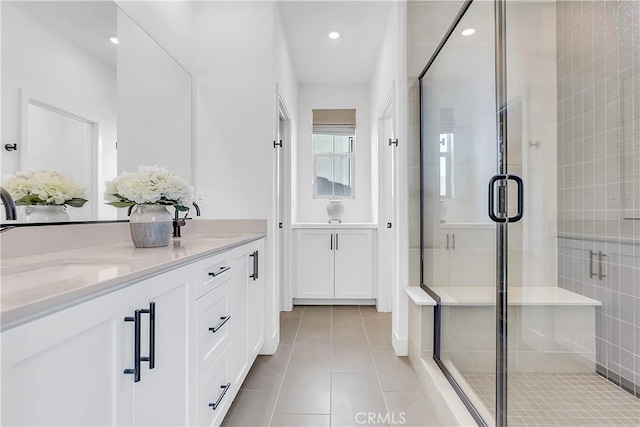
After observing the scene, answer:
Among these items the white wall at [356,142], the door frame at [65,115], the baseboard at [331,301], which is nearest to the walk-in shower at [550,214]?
the door frame at [65,115]

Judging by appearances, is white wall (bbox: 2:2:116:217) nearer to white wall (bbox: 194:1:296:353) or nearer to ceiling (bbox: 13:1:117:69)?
ceiling (bbox: 13:1:117:69)

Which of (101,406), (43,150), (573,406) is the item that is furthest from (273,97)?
(573,406)

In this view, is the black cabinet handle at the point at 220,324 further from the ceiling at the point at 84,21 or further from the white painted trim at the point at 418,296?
the ceiling at the point at 84,21

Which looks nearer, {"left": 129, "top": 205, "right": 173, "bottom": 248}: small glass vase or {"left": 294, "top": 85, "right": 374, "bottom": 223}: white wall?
{"left": 129, "top": 205, "right": 173, "bottom": 248}: small glass vase

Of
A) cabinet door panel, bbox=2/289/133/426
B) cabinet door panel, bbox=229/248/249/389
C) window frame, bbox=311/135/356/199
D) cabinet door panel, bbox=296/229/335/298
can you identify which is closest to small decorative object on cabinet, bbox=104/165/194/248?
cabinet door panel, bbox=229/248/249/389

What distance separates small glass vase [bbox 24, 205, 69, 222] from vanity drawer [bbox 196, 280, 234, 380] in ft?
2.24

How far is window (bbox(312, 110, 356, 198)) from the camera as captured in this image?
4371 mm

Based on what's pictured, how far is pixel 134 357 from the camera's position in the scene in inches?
32.8

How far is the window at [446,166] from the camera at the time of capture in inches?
76.2

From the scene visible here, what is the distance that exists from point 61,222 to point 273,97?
1604mm

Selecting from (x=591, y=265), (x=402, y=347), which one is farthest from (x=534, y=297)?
(x=402, y=347)

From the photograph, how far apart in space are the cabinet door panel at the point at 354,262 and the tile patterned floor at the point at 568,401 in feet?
7.27

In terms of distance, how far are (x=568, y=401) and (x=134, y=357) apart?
1.59 metres

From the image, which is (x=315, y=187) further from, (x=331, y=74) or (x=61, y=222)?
(x=61, y=222)
